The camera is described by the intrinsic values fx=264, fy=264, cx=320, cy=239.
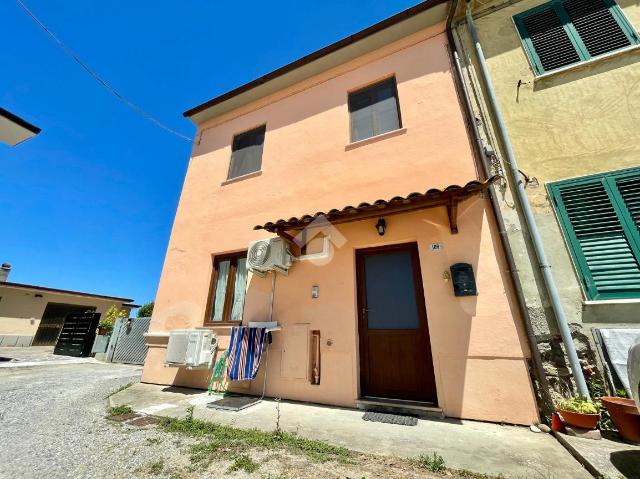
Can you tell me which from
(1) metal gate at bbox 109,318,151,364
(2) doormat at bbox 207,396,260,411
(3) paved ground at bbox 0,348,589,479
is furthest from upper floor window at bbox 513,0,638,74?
(1) metal gate at bbox 109,318,151,364

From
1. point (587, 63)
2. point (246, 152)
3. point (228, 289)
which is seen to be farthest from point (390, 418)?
point (246, 152)

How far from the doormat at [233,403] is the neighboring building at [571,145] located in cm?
429

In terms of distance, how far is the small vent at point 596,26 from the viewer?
4.56 meters

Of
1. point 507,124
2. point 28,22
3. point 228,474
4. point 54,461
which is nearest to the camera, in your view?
point 228,474

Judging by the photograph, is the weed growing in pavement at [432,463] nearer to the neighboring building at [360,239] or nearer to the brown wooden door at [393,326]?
the neighboring building at [360,239]

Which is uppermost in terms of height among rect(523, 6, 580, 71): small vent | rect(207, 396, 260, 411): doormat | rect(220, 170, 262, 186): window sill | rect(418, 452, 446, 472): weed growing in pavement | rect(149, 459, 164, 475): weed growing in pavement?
rect(523, 6, 580, 71): small vent

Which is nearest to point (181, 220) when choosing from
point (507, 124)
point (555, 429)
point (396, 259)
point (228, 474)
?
point (396, 259)

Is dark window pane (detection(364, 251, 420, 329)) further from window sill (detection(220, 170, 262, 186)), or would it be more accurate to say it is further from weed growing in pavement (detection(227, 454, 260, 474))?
window sill (detection(220, 170, 262, 186))

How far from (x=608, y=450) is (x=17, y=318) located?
25.5 metres

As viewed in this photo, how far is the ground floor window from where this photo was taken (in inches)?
223

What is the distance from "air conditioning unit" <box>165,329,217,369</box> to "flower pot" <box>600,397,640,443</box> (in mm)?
5769

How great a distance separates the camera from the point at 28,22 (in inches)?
228

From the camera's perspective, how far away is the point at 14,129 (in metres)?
5.89

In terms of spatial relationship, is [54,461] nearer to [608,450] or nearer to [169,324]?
[169,324]
